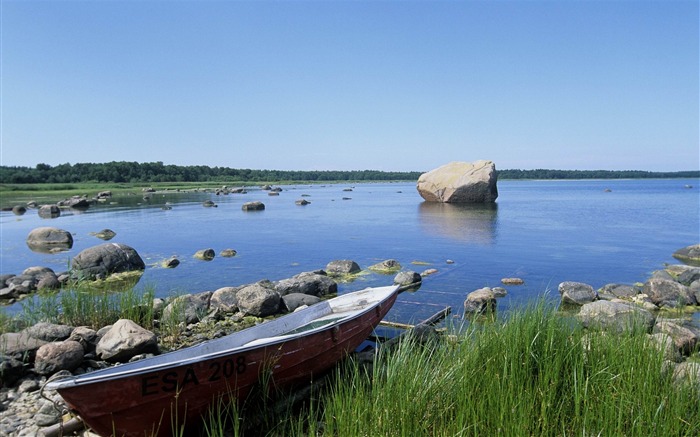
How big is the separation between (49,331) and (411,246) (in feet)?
65.7

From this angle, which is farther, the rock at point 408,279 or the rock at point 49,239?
the rock at point 49,239

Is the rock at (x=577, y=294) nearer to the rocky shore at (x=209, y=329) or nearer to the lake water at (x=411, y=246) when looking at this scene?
the rocky shore at (x=209, y=329)

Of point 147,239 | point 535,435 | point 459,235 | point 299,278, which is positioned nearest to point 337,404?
point 535,435

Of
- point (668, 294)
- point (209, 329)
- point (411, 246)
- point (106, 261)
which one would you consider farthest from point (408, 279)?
point (106, 261)

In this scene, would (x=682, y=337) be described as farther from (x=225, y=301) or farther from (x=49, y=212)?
(x=49, y=212)

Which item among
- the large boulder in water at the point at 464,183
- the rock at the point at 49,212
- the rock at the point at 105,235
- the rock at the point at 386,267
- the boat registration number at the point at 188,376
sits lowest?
the rock at the point at 386,267

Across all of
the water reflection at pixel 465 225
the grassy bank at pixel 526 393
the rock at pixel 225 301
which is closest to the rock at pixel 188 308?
the rock at pixel 225 301

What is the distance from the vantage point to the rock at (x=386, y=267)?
20.1 meters

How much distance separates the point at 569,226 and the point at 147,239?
31.4m

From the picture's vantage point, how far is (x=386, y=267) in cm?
2041

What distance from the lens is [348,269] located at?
64.6 feet

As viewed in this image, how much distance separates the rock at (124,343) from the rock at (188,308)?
1.40 m

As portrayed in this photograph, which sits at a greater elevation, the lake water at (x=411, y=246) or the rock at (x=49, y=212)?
the rock at (x=49, y=212)

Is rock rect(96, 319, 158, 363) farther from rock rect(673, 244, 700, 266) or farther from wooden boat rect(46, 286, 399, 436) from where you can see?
rock rect(673, 244, 700, 266)
